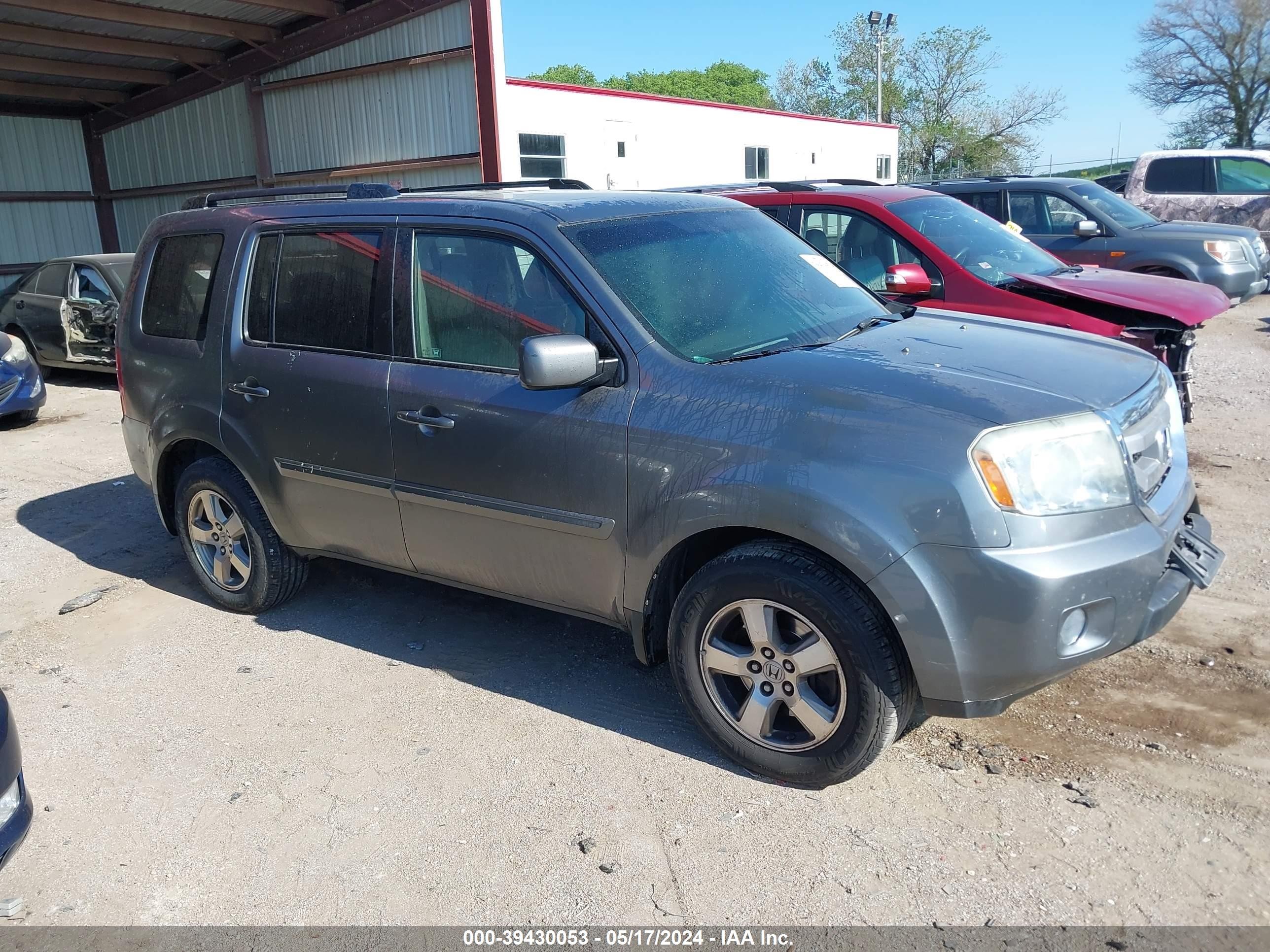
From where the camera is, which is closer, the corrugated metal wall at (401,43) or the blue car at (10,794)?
the blue car at (10,794)

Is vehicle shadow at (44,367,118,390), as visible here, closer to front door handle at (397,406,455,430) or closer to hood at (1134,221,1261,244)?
front door handle at (397,406,455,430)

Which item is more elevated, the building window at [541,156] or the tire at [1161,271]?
the building window at [541,156]

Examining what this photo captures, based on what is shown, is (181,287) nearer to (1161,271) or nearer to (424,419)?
(424,419)

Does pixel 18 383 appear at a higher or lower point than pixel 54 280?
lower

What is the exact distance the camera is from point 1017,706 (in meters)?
3.93

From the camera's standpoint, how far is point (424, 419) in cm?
407

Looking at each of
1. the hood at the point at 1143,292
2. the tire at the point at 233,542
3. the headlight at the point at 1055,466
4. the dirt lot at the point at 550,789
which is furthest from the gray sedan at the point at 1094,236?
the tire at the point at 233,542

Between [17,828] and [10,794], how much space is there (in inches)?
4.0

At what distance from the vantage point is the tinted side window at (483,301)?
12.6 feet

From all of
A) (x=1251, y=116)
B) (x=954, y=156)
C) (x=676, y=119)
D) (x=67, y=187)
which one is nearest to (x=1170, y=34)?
(x=1251, y=116)

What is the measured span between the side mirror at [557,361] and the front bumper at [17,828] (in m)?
2.03

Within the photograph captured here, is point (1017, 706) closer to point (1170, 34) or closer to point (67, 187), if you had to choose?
point (67, 187)

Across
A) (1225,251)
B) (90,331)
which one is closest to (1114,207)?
(1225,251)

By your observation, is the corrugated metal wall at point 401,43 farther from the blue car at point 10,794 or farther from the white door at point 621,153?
the blue car at point 10,794
